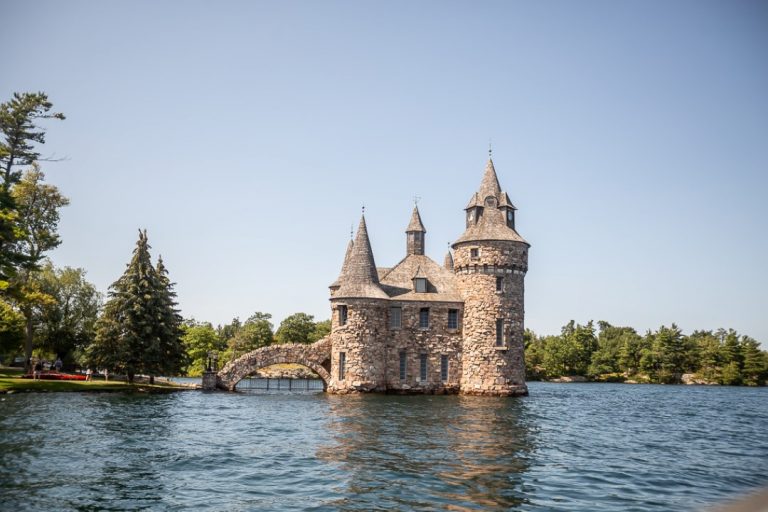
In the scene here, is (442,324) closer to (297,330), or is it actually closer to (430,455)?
(430,455)

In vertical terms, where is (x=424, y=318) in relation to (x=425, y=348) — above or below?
above

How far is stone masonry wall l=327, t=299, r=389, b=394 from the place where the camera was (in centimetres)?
4831

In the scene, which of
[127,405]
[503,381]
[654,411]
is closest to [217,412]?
[127,405]

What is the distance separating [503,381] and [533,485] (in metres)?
32.0

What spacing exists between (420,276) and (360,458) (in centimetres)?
3228

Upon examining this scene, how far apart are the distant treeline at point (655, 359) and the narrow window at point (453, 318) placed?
6523 centimetres

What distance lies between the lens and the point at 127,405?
35.8m

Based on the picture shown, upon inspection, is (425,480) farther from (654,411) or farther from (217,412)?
(654,411)

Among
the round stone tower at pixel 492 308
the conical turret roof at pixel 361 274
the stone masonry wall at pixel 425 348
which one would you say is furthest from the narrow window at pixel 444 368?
the conical turret roof at pixel 361 274

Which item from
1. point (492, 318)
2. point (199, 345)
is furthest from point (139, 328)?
point (199, 345)

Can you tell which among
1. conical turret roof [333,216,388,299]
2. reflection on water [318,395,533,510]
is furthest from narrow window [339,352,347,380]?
reflection on water [318,395,533,510]

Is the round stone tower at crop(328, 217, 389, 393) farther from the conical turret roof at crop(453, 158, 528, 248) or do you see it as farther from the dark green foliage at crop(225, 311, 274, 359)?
the dark green foliage at crop(225, 311, 274, 359)

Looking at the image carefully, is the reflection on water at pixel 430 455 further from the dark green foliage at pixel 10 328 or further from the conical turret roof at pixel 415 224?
the dark green foliage at pixel 10 328

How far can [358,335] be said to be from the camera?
4866cm
